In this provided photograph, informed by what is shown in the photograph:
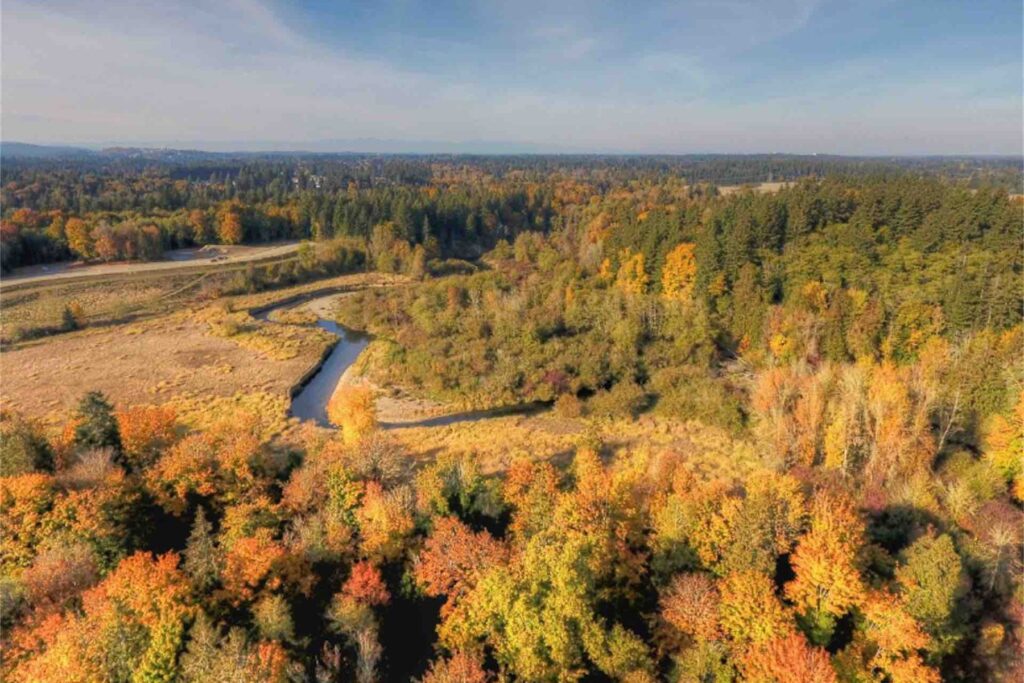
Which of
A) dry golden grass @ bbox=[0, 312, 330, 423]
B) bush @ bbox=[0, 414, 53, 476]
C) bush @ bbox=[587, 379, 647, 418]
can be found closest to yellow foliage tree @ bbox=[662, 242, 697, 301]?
bush @ bbox=[587, 379, 647, 418]

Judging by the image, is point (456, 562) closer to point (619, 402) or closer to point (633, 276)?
point (619, 402)

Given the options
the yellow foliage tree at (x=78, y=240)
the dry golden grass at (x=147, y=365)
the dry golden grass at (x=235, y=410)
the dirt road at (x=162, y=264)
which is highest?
the yellow foliage tree at (x=78, y=240)

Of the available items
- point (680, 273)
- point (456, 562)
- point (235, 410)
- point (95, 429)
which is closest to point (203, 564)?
point (456, 562)

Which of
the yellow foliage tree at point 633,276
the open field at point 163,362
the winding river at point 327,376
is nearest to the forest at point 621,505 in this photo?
the winding river at point 327,376

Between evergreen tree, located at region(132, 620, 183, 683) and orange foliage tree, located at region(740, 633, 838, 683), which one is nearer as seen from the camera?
orange foliage tree, located at region(740, 633, 838, 683)

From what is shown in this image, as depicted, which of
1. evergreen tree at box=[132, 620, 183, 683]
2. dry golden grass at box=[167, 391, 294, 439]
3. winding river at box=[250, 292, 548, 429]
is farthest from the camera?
winding river at box=[250, 292, 548, 429]

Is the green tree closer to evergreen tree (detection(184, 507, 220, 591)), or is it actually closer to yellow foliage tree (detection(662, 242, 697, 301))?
evergreen tree (detection(184, 507, 220, 591))

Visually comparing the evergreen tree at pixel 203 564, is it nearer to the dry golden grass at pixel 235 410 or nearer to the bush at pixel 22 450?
the bush at pixel 22 450

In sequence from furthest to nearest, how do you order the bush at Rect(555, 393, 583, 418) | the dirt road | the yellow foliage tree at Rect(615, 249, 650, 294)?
the dirt road → the yellow foliage tree at Rect(615, 249, 650, 294) → the bush at Rect(555, 393, 583, 418)

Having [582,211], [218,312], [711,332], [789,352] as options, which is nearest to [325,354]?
[218,312]
